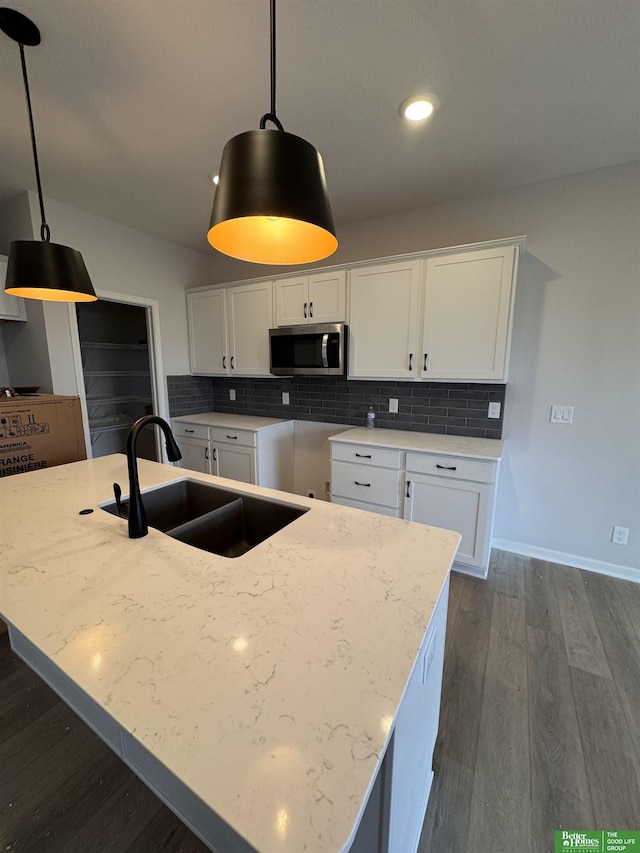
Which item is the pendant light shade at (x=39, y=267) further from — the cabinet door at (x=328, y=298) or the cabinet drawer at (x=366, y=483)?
the cabinet drawer at (x=366, y=483)

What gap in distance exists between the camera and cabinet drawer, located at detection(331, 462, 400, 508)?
2.51 metres

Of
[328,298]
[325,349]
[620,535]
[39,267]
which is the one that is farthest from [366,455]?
[39,267]

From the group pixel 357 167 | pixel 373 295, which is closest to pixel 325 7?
pixel 357 167

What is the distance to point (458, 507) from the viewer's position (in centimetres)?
231

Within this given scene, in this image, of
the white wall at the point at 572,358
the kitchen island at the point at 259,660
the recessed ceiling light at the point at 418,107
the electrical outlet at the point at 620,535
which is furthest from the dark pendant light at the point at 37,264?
the electrical outlet at the point at 620,535

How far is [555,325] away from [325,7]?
7.01ft

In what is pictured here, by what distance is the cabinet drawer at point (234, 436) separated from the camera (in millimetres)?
3123

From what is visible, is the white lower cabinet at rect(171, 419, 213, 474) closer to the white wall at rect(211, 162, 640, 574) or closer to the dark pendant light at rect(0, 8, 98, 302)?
the dark pendant light at rect(0, 8, 98, 302)

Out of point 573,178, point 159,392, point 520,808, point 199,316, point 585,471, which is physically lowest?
point 520,808

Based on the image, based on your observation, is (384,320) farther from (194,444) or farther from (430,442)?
(194,444)

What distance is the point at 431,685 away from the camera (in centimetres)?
102

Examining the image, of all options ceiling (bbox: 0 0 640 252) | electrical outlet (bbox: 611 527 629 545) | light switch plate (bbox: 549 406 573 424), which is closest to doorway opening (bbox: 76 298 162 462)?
ceiling (bbox: 0 0 640 252)

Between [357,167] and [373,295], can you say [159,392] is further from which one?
[357,167]

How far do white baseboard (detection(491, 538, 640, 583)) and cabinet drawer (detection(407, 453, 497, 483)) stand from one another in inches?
35.4
